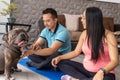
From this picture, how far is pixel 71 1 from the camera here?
6340mm

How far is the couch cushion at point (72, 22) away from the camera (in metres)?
5.75

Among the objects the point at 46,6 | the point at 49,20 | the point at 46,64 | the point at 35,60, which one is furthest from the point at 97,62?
the point at 46,6

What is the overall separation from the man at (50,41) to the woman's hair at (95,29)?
0.76 metres

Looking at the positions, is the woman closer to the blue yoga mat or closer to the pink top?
the pink top

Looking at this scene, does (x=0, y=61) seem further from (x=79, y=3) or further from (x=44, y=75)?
(x=79, y=3)

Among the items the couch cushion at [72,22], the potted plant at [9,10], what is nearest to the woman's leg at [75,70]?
the potted plant at [9,10]

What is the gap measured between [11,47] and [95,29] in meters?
1.06

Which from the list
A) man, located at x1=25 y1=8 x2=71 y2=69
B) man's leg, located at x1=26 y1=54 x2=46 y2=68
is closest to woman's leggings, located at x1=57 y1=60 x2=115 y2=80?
man, located at x1=25 y1=8 x2=71 y2=69

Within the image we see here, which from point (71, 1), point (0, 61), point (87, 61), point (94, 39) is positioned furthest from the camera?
point (71, 1)

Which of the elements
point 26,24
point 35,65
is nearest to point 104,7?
point 26,24

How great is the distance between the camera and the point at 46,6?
6090 millimetres

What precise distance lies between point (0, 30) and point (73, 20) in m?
1.77

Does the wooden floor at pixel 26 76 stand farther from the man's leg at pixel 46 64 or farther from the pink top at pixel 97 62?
the pink top at pixel 97 62

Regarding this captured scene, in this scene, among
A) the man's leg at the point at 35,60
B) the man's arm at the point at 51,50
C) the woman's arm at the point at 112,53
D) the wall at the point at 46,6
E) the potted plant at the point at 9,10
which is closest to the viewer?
the woman's arm at the point at 112,53
